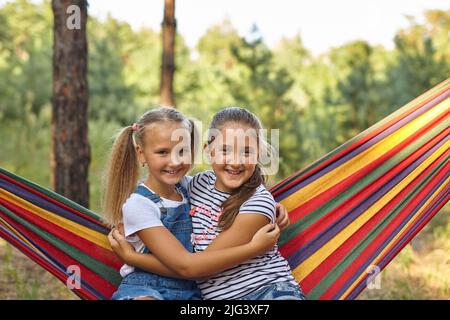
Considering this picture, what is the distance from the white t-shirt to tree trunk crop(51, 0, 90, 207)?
1.61m

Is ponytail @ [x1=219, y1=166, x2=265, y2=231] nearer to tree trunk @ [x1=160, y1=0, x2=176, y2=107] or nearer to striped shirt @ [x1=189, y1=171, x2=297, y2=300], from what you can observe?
striped shirt @ [x1=189, y1=171, x2=297, y2=300]

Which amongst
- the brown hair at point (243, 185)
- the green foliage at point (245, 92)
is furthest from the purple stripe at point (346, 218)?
the green foliage at point (245, 92)

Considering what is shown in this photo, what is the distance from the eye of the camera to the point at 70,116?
3.40 metres

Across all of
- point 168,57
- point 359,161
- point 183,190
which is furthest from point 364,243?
point 168,57

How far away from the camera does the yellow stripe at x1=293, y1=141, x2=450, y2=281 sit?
6.90 ft

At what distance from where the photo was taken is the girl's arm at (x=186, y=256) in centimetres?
171

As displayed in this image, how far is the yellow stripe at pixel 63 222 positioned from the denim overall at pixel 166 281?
9.7 inches

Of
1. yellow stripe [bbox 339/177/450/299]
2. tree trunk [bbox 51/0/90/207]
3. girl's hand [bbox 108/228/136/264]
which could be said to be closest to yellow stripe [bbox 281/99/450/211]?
yellow stripe [bbox 339/177/450/299]

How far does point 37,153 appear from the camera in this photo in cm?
673

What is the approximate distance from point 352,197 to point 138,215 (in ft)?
2.55

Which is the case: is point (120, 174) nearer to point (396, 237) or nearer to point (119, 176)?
point (119, 176)

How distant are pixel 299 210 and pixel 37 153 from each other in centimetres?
510
